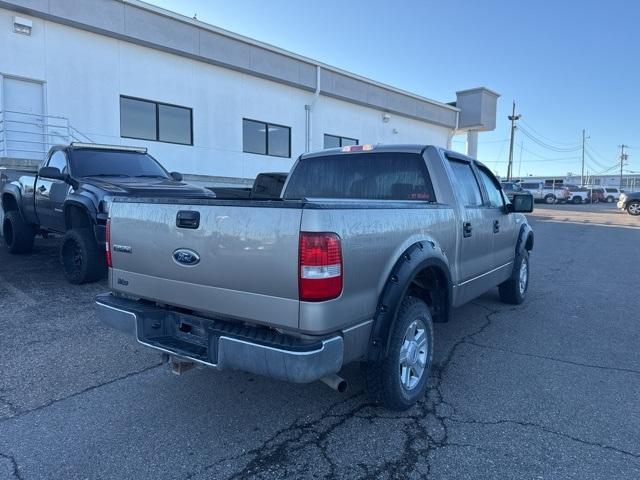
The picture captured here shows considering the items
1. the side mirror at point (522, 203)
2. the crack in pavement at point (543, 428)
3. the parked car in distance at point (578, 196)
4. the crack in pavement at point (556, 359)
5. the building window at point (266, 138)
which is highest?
the building window at point (266, 138)

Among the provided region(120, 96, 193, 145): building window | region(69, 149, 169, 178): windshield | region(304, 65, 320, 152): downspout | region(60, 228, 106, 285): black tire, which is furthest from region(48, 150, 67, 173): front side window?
region(304, 65, 320, 152): downspout

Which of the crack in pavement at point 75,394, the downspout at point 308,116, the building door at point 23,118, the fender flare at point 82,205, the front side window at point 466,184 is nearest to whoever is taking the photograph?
the crack in pavement at point 75,394

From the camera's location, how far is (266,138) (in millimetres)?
17656

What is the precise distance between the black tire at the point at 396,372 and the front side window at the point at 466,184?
1.50 metres

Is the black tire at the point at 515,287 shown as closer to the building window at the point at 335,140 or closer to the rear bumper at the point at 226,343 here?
the rear bumper at the point at 226,343

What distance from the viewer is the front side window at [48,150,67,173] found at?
25.9 ft

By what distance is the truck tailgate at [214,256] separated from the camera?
2756 mm

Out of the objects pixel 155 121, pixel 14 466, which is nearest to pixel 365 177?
pixel 14 466

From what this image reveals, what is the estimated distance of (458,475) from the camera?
2799 mm

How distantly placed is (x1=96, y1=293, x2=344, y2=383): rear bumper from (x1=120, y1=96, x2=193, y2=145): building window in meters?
11.5

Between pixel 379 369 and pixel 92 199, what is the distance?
5.23 metres

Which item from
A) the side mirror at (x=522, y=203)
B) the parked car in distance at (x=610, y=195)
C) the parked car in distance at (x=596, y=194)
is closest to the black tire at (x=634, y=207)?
the parked car in distance at (x=596, y=194)

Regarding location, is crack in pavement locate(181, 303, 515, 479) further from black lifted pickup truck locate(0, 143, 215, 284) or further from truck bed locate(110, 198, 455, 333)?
black lifted pickup truck locate(0, 143, 215, 284)

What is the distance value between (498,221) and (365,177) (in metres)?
Answer: 1.86
